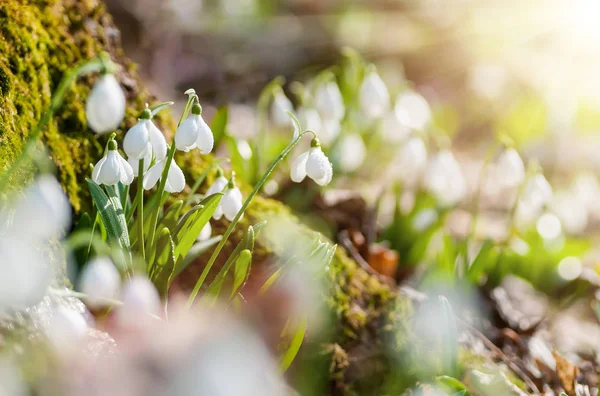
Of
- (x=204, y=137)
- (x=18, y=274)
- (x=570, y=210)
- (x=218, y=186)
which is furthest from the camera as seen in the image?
(x=570, y=210)

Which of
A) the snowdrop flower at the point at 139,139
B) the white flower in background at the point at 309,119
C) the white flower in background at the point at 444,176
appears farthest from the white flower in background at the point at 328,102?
the snowdrop flower at the point at 139,139

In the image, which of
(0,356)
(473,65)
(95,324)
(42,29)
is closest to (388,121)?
(42,29)

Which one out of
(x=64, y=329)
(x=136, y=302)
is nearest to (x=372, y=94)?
(x=136, y=302)

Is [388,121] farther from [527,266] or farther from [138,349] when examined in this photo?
[138,349]

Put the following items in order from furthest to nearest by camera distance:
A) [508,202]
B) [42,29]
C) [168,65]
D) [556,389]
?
[168,65]
[508,202]
[556,389]
[42,29]

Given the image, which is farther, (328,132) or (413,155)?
(328,132)

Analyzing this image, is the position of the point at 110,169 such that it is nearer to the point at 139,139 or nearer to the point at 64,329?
the point at 139,139
